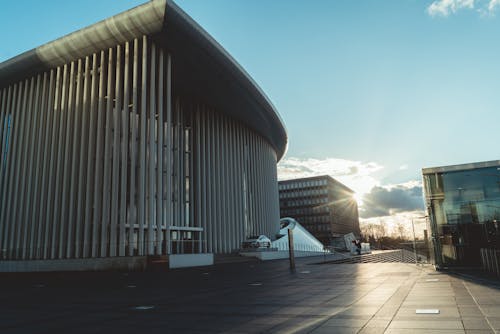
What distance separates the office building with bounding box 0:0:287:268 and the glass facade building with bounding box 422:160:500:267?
19.1 m

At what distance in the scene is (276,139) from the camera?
62438 millimetres

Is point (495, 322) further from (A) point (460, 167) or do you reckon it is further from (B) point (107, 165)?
(B) point (107, 165)

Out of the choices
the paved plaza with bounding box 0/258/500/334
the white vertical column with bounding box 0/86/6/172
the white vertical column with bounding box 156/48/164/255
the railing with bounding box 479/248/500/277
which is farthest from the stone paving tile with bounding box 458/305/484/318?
the white vertical column with bounding box 0/86/6/172

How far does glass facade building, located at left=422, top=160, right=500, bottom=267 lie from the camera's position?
1457cm

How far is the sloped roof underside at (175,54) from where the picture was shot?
28.7 meters

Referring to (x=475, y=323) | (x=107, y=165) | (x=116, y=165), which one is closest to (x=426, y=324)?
(x=475, y=323)

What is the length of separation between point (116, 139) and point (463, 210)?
24.5 meters

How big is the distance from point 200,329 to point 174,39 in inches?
1131

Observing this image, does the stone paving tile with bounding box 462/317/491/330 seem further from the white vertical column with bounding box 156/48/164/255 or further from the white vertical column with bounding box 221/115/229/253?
the white vertical column with bounding box 221/115/229/253

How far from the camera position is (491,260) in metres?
12.9

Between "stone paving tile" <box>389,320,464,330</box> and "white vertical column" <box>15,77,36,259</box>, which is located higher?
"white vertical column" <box>15,77,36,259</box>

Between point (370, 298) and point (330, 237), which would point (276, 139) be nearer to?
point (370, 298)

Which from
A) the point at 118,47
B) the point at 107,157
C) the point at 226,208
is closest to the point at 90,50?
the point at 118,47

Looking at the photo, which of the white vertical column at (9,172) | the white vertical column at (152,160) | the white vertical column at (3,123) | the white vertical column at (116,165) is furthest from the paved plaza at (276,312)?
the white vertical column at (3,123)
